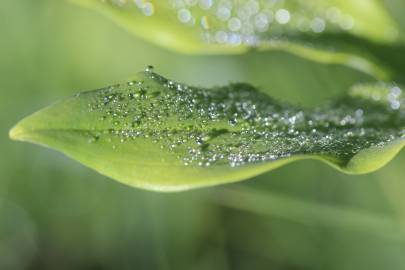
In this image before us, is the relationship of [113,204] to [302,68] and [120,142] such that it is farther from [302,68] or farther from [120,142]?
[120,142]

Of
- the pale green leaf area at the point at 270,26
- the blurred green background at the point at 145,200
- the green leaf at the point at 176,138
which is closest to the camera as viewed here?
the green leaf at the point at 176,138

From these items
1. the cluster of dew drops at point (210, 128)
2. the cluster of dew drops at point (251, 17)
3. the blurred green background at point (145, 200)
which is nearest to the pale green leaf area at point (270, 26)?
the cluster of dew drops at point (251, 17)

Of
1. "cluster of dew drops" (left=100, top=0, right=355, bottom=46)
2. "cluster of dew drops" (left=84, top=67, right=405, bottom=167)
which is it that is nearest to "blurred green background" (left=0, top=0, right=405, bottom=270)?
"cluster of dew drops" (left=100, top=0, right=355, bottom=46)

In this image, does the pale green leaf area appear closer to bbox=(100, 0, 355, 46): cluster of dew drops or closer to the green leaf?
bbox=(100, 0, 355, 46): cluster of dew drops

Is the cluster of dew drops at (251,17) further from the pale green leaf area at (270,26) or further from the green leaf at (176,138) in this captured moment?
the green leaf at (176,138)

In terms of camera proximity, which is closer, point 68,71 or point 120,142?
point 120,142

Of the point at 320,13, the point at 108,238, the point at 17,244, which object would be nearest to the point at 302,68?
the point at 320,13
